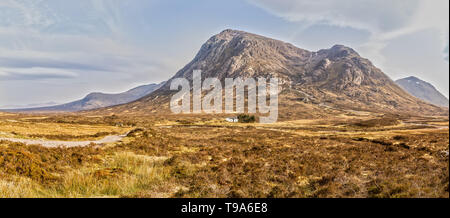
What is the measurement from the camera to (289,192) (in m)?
6.88
